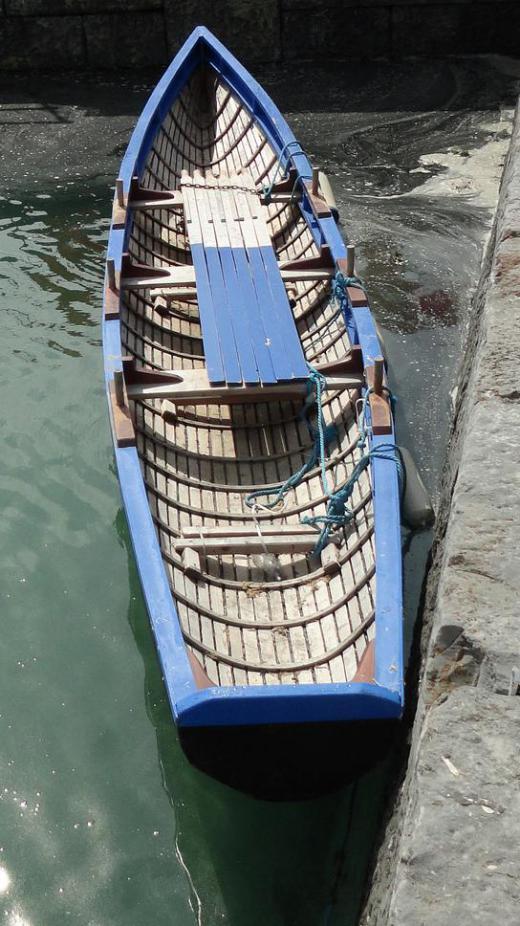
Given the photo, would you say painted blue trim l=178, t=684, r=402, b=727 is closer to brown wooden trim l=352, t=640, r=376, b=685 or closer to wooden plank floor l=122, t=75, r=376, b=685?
brown wooden trim l=352, t=640, r=376, b=685

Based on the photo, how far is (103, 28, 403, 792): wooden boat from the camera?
4.04m

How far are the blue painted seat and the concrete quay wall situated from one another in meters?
1.56

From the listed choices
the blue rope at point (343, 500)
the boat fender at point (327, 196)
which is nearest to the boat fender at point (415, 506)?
the blue rope at point (343, 500)

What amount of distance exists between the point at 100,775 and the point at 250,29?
1202 cm

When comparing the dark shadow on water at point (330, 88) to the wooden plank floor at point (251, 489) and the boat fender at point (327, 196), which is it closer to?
the wooden plank floor at point (251, 489)

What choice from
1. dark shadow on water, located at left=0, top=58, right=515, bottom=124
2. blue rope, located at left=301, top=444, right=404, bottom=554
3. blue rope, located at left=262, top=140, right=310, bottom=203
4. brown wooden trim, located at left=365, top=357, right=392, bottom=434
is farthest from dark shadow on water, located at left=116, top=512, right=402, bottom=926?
dark shadow on water, located at left=0, top=58, right=515, bottom=124

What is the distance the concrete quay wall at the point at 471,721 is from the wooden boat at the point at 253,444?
40 cm

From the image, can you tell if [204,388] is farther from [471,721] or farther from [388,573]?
[471,721]

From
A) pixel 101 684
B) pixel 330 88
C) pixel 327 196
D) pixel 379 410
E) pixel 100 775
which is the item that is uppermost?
pixel 330 88

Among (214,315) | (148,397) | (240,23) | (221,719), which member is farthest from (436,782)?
(240,23)

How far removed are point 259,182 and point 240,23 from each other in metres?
6.29

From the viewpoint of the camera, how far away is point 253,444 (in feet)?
19.6

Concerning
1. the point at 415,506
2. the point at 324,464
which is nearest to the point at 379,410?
the point at 324,464

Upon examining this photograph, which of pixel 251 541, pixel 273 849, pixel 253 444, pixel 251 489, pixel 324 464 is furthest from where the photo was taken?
pixel 253 444
